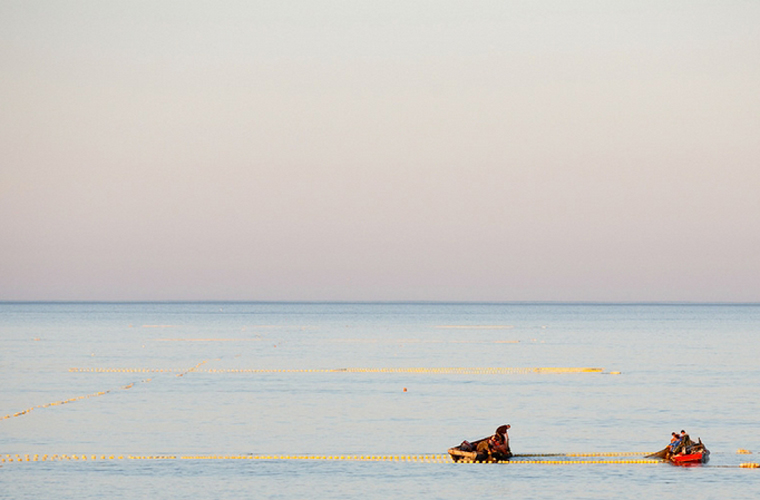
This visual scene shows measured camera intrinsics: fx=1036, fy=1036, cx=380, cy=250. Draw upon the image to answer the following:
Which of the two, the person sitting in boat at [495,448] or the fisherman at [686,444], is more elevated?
the fisherman at [686,444]

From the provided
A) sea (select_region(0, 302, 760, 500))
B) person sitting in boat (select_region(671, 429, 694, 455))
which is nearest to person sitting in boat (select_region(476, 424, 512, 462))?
sea (select_region(0, 302, 760, 500))

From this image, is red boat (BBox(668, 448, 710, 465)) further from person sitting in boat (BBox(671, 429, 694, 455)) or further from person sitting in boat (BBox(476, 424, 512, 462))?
person sitting in boat (BBox(476, 424, 512, 462))

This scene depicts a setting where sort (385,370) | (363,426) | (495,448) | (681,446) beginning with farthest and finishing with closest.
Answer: (385,370)
(363,426)
(681,446)
(495,448)

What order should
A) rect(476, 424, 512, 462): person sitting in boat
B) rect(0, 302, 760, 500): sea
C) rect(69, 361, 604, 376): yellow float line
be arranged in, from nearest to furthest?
rect(0, 302, 760, 500): sea
rect(476, 424, 512, 462): person sitting in boat
rect(69, 361, 604, 376): yellow float line

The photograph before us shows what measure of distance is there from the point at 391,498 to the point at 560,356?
80.2 metres

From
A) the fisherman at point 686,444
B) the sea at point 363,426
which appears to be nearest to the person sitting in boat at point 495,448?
the sea at point 363,426

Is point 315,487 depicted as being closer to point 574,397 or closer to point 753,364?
point 574,397

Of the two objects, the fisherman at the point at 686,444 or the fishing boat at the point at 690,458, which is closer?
Result: the fishing boat at the point at 690,458

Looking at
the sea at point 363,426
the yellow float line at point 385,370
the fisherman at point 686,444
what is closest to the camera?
the sea at point 363,426

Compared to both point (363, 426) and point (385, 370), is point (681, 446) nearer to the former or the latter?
point (363, 426)

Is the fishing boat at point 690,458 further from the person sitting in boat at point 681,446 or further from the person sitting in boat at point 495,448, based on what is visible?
the person sitting in boat at point 495,448

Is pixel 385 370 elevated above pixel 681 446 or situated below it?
below

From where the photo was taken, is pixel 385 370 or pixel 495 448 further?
pixel 385 370

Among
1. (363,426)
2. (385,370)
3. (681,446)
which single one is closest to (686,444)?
(681,446)
